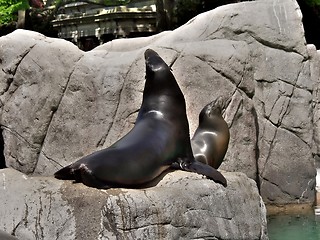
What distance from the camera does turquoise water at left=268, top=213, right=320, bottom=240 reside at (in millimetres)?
7809

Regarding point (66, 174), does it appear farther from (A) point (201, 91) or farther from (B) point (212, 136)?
(A) point (201, 91)

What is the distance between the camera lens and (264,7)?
384 inches

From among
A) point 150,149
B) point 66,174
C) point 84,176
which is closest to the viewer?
point 84,176

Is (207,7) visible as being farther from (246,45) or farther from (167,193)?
(167,193)

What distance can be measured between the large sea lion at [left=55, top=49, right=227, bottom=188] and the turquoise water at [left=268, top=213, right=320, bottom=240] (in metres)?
2.37

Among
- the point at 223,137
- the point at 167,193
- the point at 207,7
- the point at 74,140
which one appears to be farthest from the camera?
the point at 207,7

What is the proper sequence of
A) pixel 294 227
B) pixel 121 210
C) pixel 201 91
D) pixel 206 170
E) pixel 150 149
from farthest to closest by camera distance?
pixel 201 91 → pixel 294 227 → pixel 206 170 → pixel 150 149 → pixel 121 210

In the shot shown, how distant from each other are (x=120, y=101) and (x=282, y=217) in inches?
99.2

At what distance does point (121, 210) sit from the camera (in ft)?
15.4

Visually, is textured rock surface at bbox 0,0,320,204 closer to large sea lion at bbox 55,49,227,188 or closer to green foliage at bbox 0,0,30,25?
large sea lion at bbox 55,49,227,188

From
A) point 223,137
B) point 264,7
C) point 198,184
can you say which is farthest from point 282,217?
point 198,184

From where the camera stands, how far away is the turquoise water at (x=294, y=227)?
7809 millimetres

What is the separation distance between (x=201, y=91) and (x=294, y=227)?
207 cm

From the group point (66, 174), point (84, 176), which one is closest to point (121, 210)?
point (84, 176)
